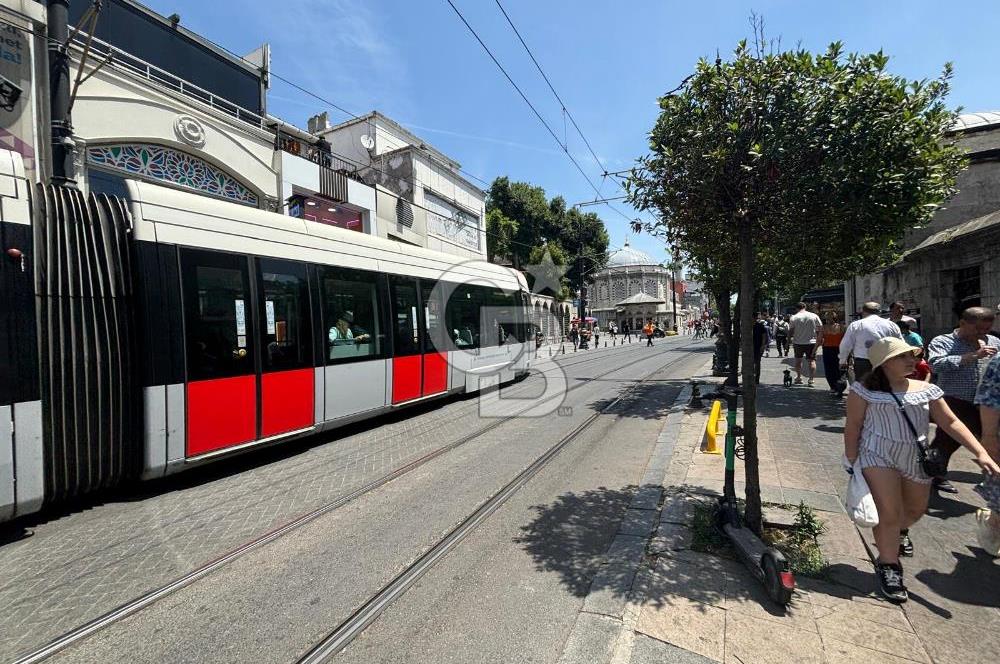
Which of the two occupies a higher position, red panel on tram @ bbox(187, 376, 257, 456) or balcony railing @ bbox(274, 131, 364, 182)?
balcony railing @ bbox(274, 131, 364, 182)

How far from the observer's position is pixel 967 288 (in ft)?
33.4

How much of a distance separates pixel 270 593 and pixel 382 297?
4.90 meters

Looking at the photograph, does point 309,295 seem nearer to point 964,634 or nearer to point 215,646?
point 215,646

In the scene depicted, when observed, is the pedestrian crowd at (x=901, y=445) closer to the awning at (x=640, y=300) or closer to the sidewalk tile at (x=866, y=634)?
the sidewalk tile at (x=866, y=634)

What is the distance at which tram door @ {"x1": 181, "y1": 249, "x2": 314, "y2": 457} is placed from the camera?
4875mm

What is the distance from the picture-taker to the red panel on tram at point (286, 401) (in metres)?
5.56

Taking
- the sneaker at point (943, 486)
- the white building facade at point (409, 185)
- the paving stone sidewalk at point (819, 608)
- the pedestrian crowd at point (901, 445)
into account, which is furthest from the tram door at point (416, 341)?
the white building facade at point (409, 185)

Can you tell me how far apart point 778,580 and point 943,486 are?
317cm

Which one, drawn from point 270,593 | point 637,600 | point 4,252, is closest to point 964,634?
point 637,600

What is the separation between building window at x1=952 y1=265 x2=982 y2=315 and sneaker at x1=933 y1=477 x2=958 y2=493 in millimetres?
7753

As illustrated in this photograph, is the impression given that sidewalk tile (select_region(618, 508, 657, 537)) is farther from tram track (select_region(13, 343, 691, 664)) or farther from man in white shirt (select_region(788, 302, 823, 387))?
man in white shirt (select_region(788, 302, 823, 387))

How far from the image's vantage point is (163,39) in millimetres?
13562

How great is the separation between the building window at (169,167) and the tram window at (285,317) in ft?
28.2

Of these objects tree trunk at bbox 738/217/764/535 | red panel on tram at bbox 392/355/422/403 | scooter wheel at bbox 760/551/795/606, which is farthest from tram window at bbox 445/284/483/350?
scooter wheel at bbox 760/551/795/606
